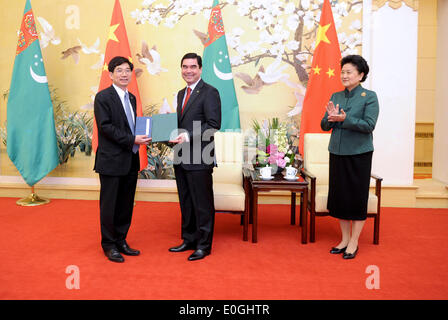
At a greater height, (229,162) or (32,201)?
(229,162)

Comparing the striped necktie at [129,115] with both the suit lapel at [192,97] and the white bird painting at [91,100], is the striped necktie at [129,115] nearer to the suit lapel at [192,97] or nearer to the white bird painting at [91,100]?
the suit lapel at [192,97]

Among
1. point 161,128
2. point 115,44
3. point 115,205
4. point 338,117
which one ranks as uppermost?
point 115,44

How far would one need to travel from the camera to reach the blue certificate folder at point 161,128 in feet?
10.6

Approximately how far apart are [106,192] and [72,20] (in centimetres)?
350

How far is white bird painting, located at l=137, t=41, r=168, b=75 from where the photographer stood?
5613 mm

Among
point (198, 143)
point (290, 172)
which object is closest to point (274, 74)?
point (290, 172)

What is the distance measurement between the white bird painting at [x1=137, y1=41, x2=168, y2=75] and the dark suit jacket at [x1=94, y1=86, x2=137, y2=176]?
243 centimetres

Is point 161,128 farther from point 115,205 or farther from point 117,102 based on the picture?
point 115,205

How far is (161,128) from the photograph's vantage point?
10.6 ft

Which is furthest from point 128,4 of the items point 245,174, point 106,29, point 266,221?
point 266,221

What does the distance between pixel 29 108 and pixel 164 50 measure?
199 cm

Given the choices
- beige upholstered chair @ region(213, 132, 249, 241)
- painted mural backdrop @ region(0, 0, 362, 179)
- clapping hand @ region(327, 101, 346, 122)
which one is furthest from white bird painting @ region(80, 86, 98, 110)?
clapping hand @ region(327, 101, 346, 122)

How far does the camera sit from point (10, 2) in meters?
5.79

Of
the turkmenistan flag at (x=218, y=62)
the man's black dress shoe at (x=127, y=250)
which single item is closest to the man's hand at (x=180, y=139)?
the man's black dress shoe at (x=127, y=250)
